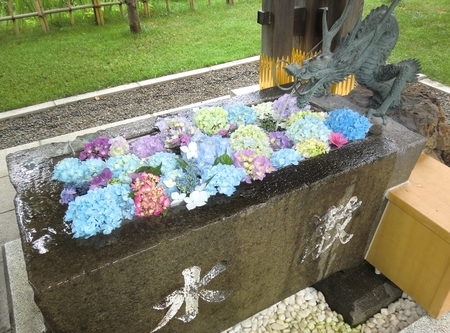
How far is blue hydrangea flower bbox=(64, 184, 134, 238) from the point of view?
2.05 m

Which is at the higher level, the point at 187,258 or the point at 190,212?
the point at 190,212

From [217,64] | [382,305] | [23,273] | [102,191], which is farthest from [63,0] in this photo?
[382,305]

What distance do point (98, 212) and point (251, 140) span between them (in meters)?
1.13

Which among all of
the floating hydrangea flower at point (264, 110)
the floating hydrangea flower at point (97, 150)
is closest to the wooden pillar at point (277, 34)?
the floating hydrangea flower at point (264, 110)

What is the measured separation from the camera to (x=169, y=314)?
2.34 m

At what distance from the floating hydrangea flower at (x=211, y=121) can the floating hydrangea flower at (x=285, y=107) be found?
460 millimetres

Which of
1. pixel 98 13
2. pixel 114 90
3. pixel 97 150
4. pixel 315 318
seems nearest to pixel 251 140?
pixel 97 150

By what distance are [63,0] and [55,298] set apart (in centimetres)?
987

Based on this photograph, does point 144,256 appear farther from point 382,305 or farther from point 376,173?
point 382,305

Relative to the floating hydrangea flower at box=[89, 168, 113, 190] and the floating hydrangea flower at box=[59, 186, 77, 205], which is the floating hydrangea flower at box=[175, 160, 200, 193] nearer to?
the floating hydrangea flower at box=[89, 168, 113, 190]

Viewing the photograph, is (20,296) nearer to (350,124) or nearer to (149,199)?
(149,199)

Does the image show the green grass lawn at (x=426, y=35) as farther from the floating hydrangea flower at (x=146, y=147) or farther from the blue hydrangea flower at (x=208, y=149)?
the floating hydrangea flower at (x=146, y=147)

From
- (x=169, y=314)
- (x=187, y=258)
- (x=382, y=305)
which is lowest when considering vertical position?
(x=382, y=305)

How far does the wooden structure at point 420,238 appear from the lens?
106 inches
